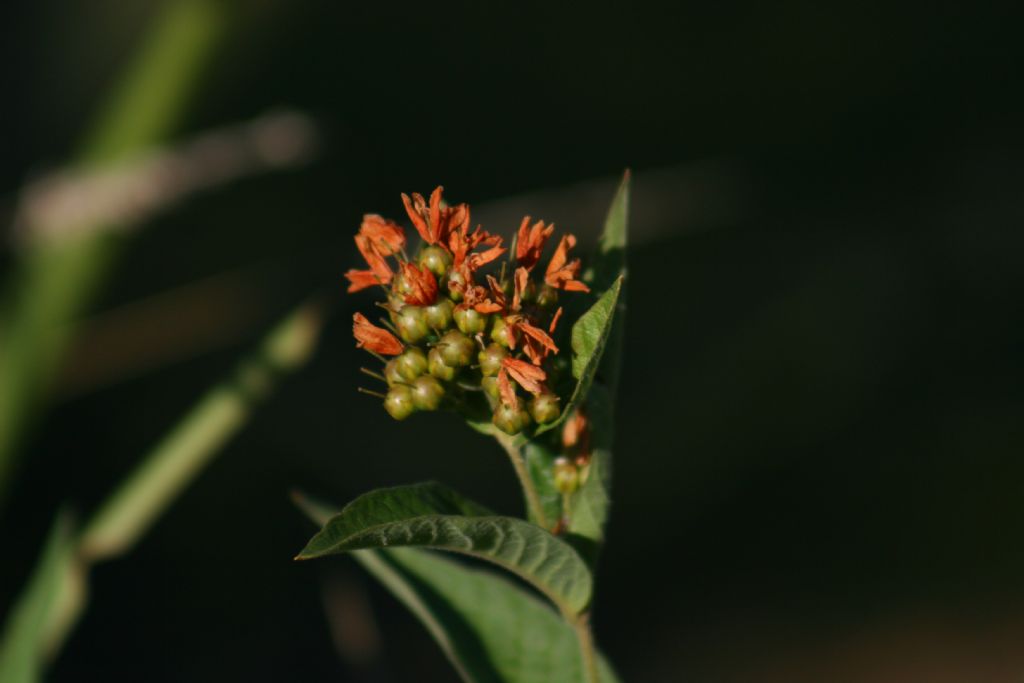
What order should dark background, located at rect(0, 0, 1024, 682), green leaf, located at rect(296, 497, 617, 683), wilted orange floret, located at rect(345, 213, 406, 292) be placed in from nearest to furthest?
1. wilted orange floret, located at rect(345, 213, 406, 292)
2. green leaf, located at rect(296, 497, 617, 683)
3. dark background, located at rect(0, 0, 1024, 682)

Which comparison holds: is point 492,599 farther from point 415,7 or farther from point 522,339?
point 415,7

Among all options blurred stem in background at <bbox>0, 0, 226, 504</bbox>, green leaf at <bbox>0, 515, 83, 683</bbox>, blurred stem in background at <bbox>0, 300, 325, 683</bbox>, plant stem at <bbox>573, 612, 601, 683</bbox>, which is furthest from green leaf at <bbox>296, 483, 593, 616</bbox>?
blurred stem in background at <bbox>0, 0, 226, 504</bbox>

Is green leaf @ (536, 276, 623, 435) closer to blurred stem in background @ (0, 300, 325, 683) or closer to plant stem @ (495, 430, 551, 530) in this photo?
plant stem @ (495, 430, 551, 530)

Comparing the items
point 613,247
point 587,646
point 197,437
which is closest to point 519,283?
point 613,247

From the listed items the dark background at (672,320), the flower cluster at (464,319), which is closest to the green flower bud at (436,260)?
the flower cluster at (464,319)

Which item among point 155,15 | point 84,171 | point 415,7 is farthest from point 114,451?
point 415,7

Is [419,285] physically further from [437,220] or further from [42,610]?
[42,610]
